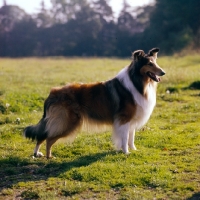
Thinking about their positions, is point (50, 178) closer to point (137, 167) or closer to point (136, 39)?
point (137, 167)

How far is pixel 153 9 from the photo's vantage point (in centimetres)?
4012

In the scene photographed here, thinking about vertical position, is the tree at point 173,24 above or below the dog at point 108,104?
above

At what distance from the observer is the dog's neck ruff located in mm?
7371

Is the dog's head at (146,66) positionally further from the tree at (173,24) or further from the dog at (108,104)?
the tree at (173,24)

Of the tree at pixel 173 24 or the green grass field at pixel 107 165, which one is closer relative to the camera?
the green grass field at pixel 107 165

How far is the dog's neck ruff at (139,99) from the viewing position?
7.37 metres

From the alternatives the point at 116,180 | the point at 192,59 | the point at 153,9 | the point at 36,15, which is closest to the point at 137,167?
the point at 116,180

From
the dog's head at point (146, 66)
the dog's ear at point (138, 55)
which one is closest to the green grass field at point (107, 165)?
the dog's head at point (146, 66)

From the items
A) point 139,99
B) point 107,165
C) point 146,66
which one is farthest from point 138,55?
point 107,165

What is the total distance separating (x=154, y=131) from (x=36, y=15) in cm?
4836

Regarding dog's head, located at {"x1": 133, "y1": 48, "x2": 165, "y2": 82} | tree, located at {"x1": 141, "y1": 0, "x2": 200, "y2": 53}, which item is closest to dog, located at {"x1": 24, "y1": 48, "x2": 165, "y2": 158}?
dog's head, located at {"x1": 133, "y1": 48, "x2": 165, "y2": 82}

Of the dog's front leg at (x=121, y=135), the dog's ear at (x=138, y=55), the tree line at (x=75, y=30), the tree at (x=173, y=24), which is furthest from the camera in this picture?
the tree line at (x=75, y=30)

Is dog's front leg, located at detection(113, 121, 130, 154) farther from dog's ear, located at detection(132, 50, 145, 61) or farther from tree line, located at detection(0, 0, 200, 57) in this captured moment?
tree line, located at detection(0, 0, 200, 57)

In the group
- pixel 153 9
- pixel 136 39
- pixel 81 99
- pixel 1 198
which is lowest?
pixel 1 198
